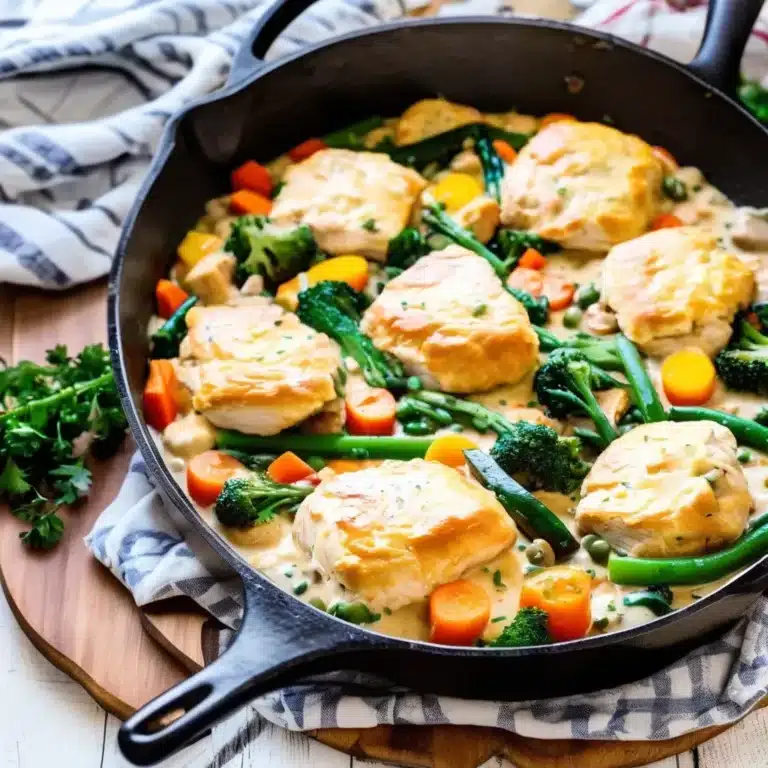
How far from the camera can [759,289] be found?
3879mm

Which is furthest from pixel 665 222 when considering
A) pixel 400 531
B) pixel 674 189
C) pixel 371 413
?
pixel 400 531

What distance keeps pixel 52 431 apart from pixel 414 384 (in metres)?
1.13

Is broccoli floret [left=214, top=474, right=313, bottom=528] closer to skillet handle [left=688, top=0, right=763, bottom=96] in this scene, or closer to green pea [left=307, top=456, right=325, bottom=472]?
green pea [left=307, top=456, right=325, bottom=472]

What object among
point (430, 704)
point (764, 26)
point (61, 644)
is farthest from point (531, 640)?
point (764, 26)

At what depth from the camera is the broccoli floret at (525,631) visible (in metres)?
2.96

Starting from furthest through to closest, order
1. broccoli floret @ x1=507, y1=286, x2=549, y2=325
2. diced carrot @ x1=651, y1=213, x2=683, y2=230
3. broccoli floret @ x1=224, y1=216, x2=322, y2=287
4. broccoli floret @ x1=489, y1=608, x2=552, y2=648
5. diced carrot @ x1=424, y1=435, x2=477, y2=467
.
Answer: diced carrot @ x1=651, y1=213, x2=683, y2=230 → broccoli floret @ x1=224, y1=216, x2=322, y2=287 → broccoli floret @ x1=507, y1=286, x2=549, y2=325 → diced carrot @ x1=424, y1=435, x2=477, y2=467 → broccoli floret @ x1=489, y1=608, x2=552, y2=648

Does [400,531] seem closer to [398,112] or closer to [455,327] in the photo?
[455,327]

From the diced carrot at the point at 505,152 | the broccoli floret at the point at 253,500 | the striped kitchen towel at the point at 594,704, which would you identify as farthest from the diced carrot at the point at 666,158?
the broccoli floret at the point at 253,500

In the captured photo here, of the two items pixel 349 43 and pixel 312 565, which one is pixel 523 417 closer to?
pixel 312 565

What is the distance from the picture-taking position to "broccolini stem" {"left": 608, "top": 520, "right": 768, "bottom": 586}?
311cm

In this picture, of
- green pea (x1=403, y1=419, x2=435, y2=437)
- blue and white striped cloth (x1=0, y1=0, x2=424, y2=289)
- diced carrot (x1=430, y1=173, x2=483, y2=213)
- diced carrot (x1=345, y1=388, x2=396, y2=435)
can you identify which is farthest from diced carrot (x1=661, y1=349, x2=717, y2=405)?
blue and white striped cloth (x1=0, y1=0, x2=424, y2=289)

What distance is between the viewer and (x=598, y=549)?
3193mm

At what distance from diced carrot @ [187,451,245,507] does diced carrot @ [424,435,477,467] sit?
0.57 meters

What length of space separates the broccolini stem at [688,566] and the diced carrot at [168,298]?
5.46ft
